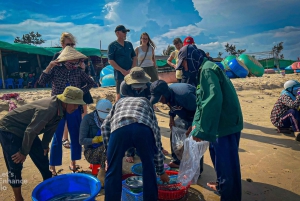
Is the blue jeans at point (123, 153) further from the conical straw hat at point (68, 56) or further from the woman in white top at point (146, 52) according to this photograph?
the woman in white top at point (146, 52)

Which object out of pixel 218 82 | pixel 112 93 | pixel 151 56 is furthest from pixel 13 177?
pixel 112 93

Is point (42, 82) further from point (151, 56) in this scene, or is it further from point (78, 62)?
point (151, 56)

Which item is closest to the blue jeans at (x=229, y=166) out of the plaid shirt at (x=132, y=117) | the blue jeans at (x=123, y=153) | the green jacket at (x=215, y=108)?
the green jacket at (x=215, y=108)

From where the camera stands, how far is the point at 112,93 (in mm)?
9055

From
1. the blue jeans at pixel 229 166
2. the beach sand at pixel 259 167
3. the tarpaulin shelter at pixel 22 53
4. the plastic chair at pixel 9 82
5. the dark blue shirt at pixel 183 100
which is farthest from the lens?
the plastic chair at pixel 9 82

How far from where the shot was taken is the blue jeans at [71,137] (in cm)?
330

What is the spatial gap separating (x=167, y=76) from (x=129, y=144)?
11687 mm

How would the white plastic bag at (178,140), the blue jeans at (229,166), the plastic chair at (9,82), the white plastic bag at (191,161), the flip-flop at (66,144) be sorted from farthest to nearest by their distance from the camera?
the plastic chair at (9,82), the flip-flop at (66,144), the white plastic bag at (178,140), the white plastic bag at (191,161), the blue jeans at (229,166)

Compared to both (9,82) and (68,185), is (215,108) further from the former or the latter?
(9,82)

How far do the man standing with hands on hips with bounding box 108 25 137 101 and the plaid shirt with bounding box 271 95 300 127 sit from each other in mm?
3141

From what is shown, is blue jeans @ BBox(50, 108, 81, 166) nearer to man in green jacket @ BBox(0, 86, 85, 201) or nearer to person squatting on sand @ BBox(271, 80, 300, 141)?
man in green jacket @ BBox(0, 86, 85, 201)

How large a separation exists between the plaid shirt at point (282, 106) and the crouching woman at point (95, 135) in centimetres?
360

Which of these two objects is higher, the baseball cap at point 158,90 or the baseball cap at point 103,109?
the baseball cap at point 158,90

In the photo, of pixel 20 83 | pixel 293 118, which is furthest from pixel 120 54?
pixel 20 83
